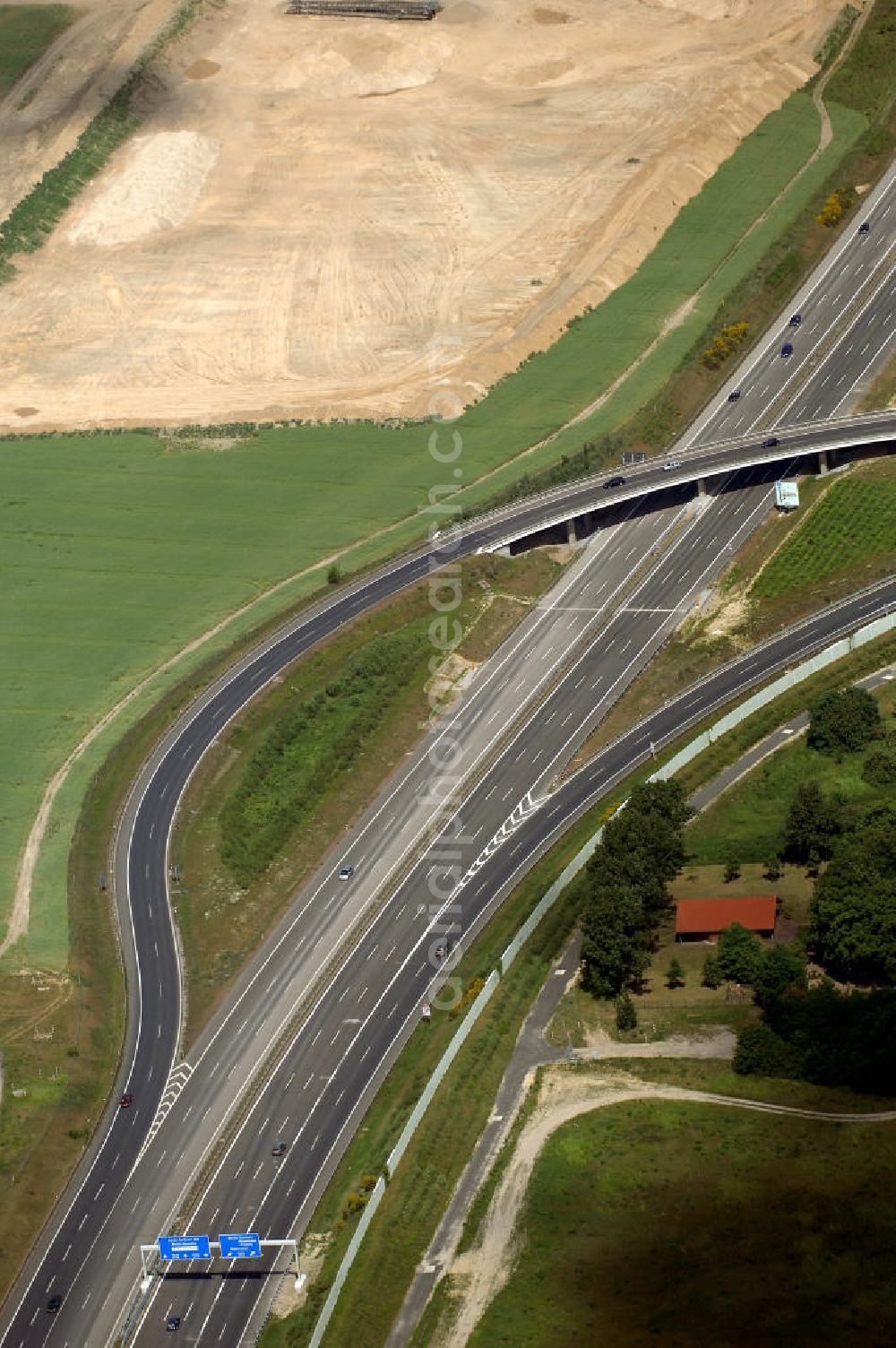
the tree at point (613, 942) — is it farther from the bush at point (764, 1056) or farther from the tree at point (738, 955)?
the bush at point (764, 1056)

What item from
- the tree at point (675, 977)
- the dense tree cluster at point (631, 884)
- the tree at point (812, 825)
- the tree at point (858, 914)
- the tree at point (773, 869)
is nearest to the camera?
the tree at point (858, 914)

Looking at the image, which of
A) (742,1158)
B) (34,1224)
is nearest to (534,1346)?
(742,1158)

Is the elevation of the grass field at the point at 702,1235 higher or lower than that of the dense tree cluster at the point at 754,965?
lower

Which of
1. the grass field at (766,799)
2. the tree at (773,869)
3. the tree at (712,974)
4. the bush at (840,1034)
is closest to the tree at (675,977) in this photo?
the tree at (712,974)

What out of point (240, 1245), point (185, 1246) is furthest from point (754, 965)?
point (185, 1246)

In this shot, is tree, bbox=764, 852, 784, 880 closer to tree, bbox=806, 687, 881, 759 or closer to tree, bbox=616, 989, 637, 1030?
tree, bbox=806, 687, 881, 759

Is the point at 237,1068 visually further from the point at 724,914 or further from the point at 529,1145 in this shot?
the point at 724,914
